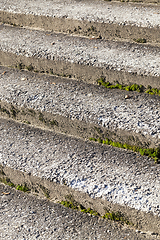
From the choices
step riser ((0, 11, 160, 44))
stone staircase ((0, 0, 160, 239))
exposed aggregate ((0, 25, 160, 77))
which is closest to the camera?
stone staircase ((0, 0, 160, 239))

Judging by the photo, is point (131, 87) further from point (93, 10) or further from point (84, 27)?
point (93, 10)

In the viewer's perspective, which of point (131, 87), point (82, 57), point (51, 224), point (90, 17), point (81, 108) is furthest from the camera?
point (90, 17)

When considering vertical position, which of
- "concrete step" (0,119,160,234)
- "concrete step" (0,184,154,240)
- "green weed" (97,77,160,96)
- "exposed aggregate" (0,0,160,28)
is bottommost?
"concrete step" (0,184,154,240)

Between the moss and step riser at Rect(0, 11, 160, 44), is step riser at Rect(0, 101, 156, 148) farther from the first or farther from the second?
step riser at Rect(0, 11, 160, 44)

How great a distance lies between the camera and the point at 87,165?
188 cm

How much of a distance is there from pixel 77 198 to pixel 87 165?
221 mm

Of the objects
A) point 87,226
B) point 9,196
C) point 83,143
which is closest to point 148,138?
point 83,143

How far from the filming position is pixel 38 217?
1804 millimetres

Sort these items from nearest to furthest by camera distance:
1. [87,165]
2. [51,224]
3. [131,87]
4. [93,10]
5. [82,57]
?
[51,224]
[87,165]
[131,87]
[82,57]
[93,10]

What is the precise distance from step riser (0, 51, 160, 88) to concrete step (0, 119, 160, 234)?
1.93ft

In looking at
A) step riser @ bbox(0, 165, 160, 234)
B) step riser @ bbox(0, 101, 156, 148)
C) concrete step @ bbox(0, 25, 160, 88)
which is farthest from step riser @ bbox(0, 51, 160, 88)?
step riser @ bbox(0, 165, 160, 234)

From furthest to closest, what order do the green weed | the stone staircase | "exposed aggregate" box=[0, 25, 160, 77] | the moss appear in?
1. "exposed aggregate" box=[0, 25, 160, 77]
2. the green weed
3. the moss
4. the stone staircase

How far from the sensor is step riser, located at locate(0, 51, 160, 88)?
222cm

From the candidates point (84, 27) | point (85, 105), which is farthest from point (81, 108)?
point (84, 27)
